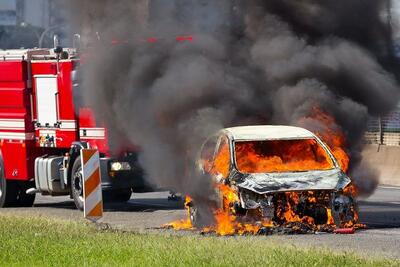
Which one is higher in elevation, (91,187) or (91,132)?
(91,132)

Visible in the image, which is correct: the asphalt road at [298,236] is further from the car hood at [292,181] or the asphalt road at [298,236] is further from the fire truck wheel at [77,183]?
the car hood at [292,181]

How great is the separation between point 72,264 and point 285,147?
554cm

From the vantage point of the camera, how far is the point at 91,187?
18.6 metres

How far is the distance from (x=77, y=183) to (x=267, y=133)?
5.54m

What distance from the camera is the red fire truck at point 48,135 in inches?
909

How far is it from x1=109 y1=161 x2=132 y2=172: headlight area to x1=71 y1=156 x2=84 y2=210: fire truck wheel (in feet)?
1.79

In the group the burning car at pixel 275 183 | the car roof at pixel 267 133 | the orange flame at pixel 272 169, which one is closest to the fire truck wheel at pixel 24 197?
the orange flame at pixel 272 169

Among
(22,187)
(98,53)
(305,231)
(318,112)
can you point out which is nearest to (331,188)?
(305,231)

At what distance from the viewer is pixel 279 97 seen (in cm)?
2073

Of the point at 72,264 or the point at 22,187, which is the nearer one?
the point at 72,264

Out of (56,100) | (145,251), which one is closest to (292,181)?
(145,251)

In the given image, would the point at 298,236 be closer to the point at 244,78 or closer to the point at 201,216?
the point at 201,216

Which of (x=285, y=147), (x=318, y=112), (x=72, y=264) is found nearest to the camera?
(x=72, y=264)

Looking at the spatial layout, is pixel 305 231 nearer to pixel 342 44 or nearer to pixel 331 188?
pixel 331 188
